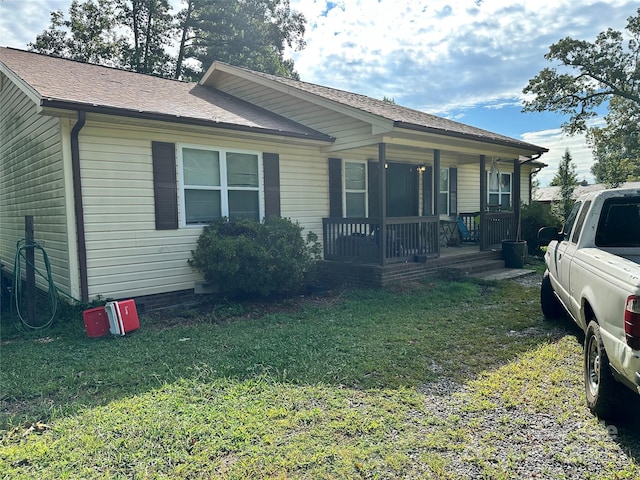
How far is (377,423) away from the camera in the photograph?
121 inches

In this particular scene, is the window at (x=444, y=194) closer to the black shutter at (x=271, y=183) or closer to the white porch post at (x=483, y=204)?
the white porch post at (x=483, y=204)

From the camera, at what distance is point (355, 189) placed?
34.2ft

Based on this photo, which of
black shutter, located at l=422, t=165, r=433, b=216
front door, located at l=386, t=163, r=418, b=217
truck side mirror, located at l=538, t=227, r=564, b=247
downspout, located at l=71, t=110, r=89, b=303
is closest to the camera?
truck side mirror, located at l=538, t=227, r=564, b=247

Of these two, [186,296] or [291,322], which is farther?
[186,296]

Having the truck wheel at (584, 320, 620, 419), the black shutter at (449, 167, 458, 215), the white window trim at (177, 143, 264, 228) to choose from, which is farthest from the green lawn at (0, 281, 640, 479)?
the black shutter at (449, 167, 458, 215)

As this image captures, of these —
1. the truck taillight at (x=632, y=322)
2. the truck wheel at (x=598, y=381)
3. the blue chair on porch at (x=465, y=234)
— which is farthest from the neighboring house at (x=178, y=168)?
the truck taillight at (x=632, y=322)

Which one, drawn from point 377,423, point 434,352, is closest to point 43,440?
point 377,423

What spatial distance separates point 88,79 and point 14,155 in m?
2.48

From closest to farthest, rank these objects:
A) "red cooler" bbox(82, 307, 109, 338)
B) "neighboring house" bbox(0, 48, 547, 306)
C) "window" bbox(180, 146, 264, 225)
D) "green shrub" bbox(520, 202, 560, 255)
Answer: "red cooler" bbox(82, 307, 109, 338)
"neighboring house" bbox(0, 48, 547, 306)
"window" bbox(180, 146, 264, 225)
"green shrub" bbox(520, 202, 560, 255)

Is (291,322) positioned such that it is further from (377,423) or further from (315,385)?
(377,423)

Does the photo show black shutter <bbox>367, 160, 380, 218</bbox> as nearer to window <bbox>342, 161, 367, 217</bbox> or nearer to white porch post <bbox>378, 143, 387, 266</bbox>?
window <bbox>342, 161, 367, 217</bbox>

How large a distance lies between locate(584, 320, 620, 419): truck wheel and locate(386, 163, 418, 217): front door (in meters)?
8.38

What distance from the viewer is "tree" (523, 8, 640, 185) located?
2062cm

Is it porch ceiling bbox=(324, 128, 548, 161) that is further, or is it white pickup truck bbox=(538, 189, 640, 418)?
porch ceiling bbox=(324, 128, 548, 161)
